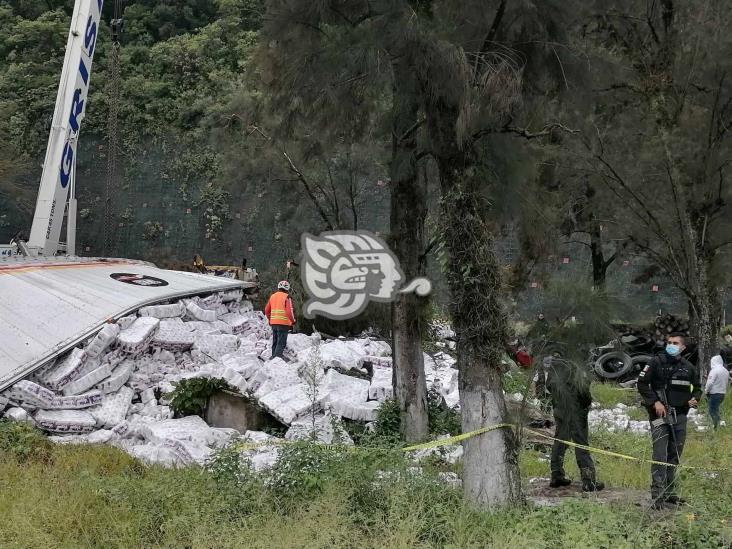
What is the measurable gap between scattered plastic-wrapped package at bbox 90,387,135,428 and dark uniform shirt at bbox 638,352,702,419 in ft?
21.2

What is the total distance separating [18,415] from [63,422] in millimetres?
523

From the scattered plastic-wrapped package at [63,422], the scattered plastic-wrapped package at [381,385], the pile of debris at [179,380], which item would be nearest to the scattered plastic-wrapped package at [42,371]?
the pile of debris at [179,380]

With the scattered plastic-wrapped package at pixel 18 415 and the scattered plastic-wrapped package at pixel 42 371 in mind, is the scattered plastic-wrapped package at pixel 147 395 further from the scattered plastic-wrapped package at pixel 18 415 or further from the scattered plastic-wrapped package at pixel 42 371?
the scattered plastic-wrapped package at pixel 18 415

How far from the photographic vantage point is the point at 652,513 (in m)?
6.26

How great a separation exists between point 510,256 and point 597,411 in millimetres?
4934

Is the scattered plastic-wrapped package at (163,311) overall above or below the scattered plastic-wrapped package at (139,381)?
above

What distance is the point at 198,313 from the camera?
1400cm

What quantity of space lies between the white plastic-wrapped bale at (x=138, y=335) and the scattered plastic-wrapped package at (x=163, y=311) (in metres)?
0.46

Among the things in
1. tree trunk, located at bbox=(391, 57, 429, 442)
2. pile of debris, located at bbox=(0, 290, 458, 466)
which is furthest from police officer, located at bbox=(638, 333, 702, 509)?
tree trunk, located at bbox=(391, 57, 429, 442)

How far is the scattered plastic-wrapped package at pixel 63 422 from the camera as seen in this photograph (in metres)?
9.38

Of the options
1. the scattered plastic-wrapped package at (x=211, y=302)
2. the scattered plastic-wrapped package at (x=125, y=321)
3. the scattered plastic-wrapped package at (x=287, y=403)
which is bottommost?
the scattered plastic-wrapped package at (x=287, y=403)

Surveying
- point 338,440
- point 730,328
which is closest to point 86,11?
point 338,440

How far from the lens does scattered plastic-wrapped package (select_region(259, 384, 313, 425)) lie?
9.50m

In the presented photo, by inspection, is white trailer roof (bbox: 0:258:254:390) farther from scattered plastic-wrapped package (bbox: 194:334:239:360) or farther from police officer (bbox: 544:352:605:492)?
police officer (bbox: 544:352:605:492)
